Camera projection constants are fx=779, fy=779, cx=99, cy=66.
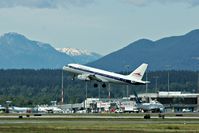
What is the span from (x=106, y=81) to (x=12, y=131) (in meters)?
97.7

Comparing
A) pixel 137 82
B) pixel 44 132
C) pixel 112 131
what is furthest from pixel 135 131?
pixel 137 82

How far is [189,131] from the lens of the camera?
106 metres

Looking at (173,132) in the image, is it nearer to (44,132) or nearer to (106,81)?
(44,132)

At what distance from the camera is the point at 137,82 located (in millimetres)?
190750

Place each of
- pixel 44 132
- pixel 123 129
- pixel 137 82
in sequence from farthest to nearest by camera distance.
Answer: pixel 137 82 < pixel 123 129 < pixel 44 132

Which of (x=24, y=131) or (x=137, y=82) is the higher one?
(x=137, y=82)

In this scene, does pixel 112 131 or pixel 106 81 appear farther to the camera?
Answer: pixel 106 81

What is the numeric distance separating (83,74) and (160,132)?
96.3 meters

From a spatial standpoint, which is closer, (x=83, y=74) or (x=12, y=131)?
(x=12, y=131)

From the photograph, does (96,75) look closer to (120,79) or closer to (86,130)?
(120,79)

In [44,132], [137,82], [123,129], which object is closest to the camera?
[44,132]

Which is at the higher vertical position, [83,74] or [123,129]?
[83,74]

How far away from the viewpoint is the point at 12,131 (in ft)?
338

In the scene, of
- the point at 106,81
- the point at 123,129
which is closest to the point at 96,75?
the point at 106,81
